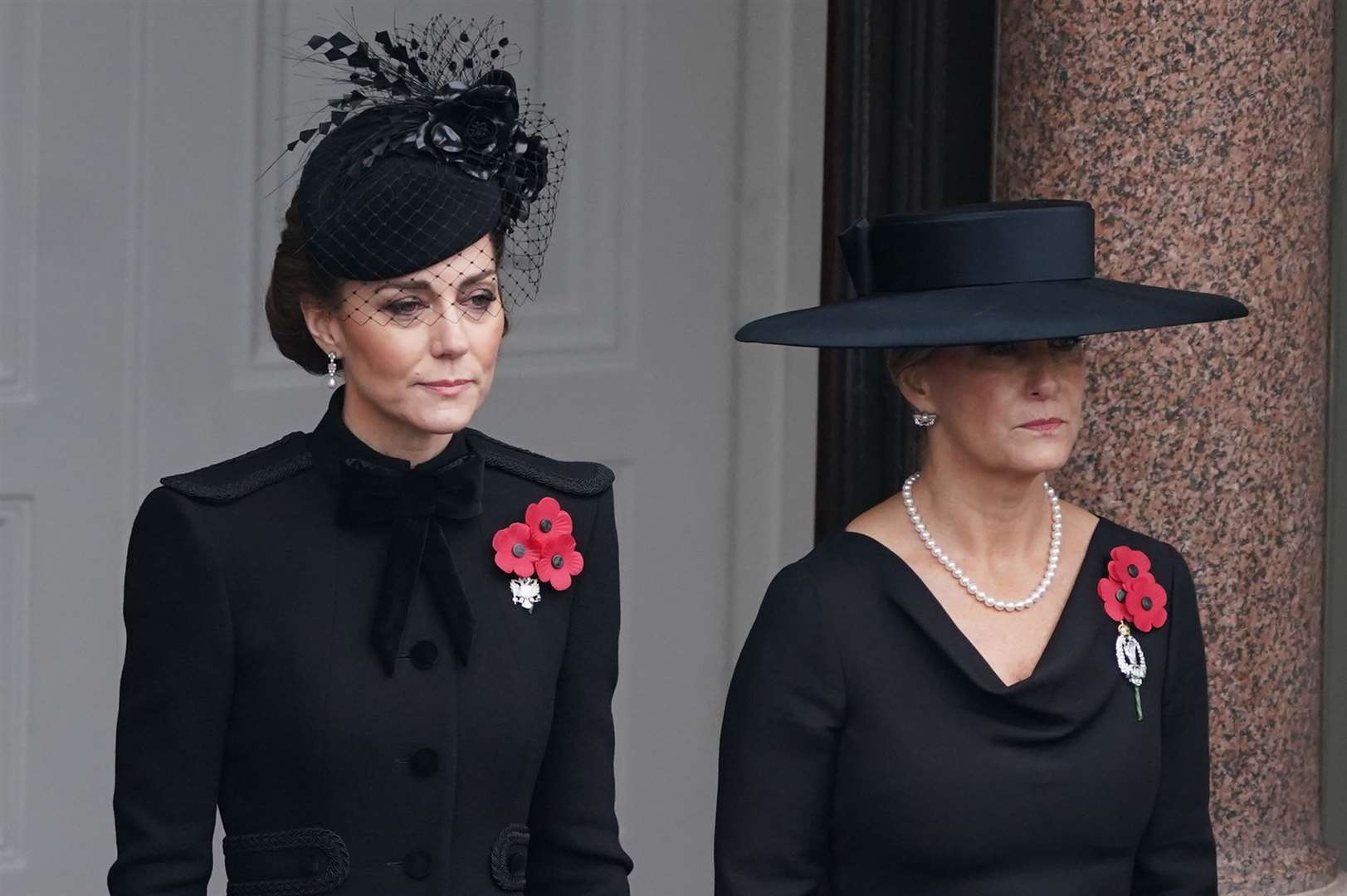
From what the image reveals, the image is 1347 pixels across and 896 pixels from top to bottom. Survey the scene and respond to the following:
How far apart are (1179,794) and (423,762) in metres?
0.92

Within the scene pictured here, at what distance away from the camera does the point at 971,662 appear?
248 cm

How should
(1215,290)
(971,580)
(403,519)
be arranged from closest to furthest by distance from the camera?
1. (403,519)
2. (971,580)
3. (1215,290)

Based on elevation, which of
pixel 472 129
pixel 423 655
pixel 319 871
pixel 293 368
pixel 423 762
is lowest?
pixel 319 871

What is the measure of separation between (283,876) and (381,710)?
0.70 ft

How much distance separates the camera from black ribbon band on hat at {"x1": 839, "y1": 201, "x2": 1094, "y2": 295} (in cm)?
247

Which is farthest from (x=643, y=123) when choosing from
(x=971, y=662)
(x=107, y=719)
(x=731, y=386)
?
(x=971, y=662)

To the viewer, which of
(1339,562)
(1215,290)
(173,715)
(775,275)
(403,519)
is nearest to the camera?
(173,715)

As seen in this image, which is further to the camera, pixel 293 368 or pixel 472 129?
pixel 293 368

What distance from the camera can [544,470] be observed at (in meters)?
2.58

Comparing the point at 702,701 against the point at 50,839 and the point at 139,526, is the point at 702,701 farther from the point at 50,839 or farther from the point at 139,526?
the point at 139,526

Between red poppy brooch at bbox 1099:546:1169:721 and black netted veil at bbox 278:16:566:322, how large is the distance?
805 mm

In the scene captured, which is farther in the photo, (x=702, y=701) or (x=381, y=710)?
(x=702, y=701)

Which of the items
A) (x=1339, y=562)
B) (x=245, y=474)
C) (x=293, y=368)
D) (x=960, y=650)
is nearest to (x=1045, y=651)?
(x=960, y=650)

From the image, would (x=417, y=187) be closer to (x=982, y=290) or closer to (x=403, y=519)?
(x=403, y=519)
